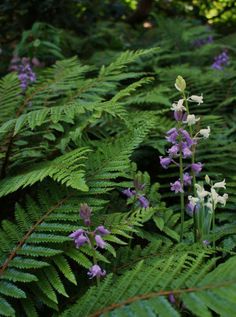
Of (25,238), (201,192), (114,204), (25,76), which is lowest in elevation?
(114,204)

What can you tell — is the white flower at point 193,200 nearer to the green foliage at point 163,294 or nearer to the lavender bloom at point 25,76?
the green foliage at point 163,294

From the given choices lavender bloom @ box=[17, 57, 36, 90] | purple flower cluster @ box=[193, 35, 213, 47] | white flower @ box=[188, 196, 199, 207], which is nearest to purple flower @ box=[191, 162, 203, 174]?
white flower @ box=[188, 196, 199, 207]

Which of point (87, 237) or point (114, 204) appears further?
point (114, 204)

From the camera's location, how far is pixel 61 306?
167 cm

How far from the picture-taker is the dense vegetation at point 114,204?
1.37 m

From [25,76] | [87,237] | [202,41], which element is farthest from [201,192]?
[202,41]

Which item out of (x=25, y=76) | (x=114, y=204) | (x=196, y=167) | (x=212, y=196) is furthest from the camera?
(x=25, y=76)

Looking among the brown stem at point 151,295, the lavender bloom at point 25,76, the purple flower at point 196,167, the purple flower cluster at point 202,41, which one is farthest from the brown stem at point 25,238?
the purple flower cluster at point 202,41

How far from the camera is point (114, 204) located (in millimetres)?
2127

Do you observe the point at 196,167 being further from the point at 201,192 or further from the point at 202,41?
the point at 202,41

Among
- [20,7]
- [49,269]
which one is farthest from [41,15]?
[49,269]

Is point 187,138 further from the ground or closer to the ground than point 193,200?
further from the ground

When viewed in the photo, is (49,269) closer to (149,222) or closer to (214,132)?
(149,222)

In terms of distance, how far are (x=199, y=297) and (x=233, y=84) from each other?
238cm
